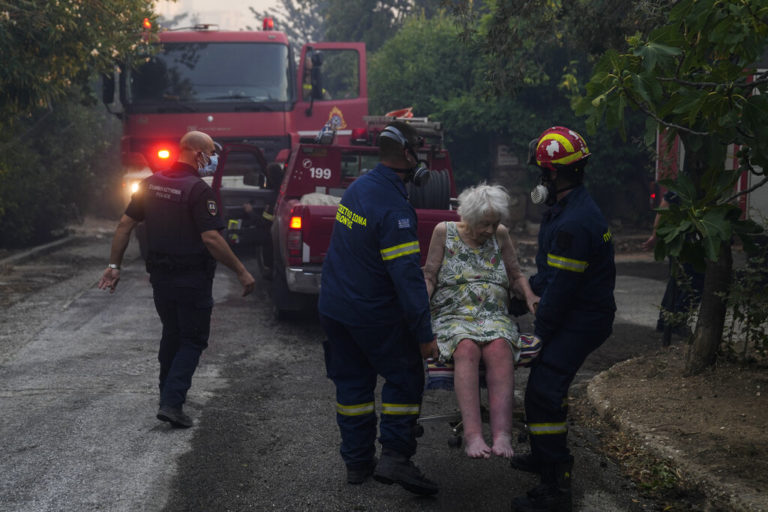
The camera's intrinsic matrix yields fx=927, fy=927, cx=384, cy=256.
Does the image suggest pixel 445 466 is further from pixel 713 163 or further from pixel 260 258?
pixel 260 258

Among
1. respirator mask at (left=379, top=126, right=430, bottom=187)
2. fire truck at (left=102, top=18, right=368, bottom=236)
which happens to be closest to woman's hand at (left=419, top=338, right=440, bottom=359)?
respirator mask at (left=379, top=126, right=430, bottom=187)

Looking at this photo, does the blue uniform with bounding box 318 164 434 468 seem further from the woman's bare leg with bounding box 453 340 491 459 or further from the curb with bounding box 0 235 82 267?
the curb with bounding box 0 235 82 267

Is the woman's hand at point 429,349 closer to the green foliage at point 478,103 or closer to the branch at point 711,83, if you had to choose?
the branch at point 711,83

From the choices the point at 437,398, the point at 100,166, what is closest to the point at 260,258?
the point at 437,398

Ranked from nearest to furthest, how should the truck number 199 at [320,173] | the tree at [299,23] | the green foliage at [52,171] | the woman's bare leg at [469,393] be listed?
the woman's bare leg at [469,393] → the truck number 199 at [320,173] → the green foliage at [52,171] → the tree at [299,23]

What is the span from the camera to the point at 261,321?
1011cm

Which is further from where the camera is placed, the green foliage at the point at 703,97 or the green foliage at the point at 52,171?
the green foliage at the point at 52,171

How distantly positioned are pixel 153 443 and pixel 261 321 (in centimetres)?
449

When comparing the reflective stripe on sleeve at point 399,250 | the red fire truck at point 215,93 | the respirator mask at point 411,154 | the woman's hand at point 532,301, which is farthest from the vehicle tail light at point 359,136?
the reflective stripe on sleeve at point 399,250

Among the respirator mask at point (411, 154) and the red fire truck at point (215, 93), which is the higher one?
the red fire truck at point (215, 93)

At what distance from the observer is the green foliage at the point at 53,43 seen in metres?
12.6

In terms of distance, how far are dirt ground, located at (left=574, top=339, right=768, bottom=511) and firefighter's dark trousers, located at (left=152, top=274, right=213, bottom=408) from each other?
2.72m

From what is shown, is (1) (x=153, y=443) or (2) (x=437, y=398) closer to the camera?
(1) (x=153, y=443)

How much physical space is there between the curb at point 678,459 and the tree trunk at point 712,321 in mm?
689
